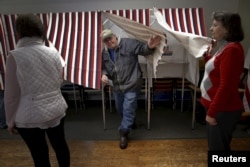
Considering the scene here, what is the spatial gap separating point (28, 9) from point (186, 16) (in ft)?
8.62

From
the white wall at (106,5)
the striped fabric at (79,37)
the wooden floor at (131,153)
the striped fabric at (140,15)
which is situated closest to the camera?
the wooden floor at (131,153)

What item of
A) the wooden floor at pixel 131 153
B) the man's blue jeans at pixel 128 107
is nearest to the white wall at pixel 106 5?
the man's blue jeans at pixel 128 107

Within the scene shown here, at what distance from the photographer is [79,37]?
2.73 meters

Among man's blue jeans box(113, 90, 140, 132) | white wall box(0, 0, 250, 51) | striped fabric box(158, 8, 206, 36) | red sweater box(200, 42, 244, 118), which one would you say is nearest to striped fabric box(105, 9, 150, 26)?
striped fabric box(158, 8, 206, 36)

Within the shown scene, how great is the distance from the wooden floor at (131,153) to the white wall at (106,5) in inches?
83.6

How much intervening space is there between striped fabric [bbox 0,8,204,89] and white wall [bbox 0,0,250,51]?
0.95m

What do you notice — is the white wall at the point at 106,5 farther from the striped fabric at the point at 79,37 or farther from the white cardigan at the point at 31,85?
the white cardigan at the point at 31,85

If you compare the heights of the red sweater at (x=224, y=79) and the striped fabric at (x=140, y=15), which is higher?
the striped fabric at (x=140, y=15)

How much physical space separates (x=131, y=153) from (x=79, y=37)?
148cm

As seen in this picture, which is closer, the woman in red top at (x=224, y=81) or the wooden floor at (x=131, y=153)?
the woman in red top at (x=224, y=81)

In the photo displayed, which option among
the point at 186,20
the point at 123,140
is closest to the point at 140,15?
the point at 186,20

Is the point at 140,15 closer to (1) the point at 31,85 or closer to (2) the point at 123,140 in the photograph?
(2) the point at 123,140

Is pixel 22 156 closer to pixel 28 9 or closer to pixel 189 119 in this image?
pixel 189 119

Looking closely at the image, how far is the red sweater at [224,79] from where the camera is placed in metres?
1.33
